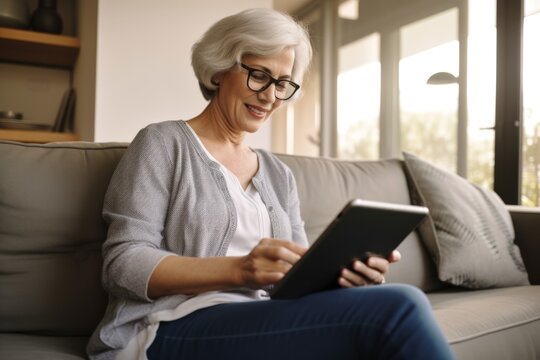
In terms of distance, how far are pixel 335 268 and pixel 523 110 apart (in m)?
2.18

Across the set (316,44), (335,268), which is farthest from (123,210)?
(316,44)

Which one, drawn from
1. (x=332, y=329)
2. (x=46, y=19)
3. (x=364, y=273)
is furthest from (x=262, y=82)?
(x=46, y=19)

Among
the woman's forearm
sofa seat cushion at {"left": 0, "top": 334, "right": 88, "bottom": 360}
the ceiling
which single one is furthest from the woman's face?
the ceiling

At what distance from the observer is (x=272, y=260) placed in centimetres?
97

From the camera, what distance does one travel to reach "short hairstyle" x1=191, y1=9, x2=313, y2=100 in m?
1.39

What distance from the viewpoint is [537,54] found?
279 centimetres

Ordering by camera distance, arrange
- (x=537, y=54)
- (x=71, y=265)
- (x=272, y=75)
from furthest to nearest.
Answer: (x=537, y=54) < (x=272, y=75) < (x=71, y=265)

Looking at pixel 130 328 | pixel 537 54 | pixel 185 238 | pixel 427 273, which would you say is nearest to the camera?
pixel 130 328

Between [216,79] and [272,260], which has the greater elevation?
[216,79]

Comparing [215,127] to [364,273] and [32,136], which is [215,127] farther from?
[32,136]

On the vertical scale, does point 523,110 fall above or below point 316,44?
below

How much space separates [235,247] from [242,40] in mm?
476

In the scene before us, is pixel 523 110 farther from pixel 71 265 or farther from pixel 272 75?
pixel 71 265

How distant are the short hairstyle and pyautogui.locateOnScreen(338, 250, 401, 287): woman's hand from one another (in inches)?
23.2
